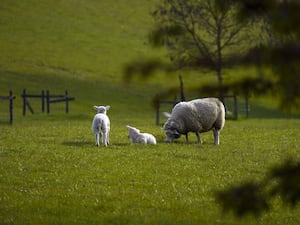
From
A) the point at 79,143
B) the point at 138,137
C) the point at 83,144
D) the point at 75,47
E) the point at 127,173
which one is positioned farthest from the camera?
the point at 75,47

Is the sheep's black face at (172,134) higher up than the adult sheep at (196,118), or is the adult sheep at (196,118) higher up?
the adult sheep at (196,118)

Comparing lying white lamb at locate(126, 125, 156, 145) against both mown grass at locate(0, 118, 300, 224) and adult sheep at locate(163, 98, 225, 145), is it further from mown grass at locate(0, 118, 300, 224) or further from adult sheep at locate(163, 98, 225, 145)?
adult sheep at locate(163, 98, 225, 145)

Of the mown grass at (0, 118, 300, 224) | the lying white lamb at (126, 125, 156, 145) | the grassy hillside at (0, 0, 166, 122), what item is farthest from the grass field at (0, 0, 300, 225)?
the grassy hillside at (0, 0, 166, 122)

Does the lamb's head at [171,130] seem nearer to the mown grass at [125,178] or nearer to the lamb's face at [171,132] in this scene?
the lamb's face at [171,132]

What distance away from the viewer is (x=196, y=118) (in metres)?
27.5

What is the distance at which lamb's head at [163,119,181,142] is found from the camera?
2778 cm

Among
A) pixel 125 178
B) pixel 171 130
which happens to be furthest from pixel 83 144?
pixel 125 178

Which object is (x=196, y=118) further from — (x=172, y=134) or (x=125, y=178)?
(x=125, y=178)

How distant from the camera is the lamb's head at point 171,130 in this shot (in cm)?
2778

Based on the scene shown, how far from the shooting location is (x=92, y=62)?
85.3 m

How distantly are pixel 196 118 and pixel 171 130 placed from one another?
46.8 inches

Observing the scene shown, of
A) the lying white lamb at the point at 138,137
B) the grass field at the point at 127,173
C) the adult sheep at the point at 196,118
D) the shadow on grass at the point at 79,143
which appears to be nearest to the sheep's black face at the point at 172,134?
the adult sheep at the point at 196,118

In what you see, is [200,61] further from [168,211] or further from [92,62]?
[92,62]

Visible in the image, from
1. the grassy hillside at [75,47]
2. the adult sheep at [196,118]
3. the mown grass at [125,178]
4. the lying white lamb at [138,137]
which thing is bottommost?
the mown grass at [125,178]
